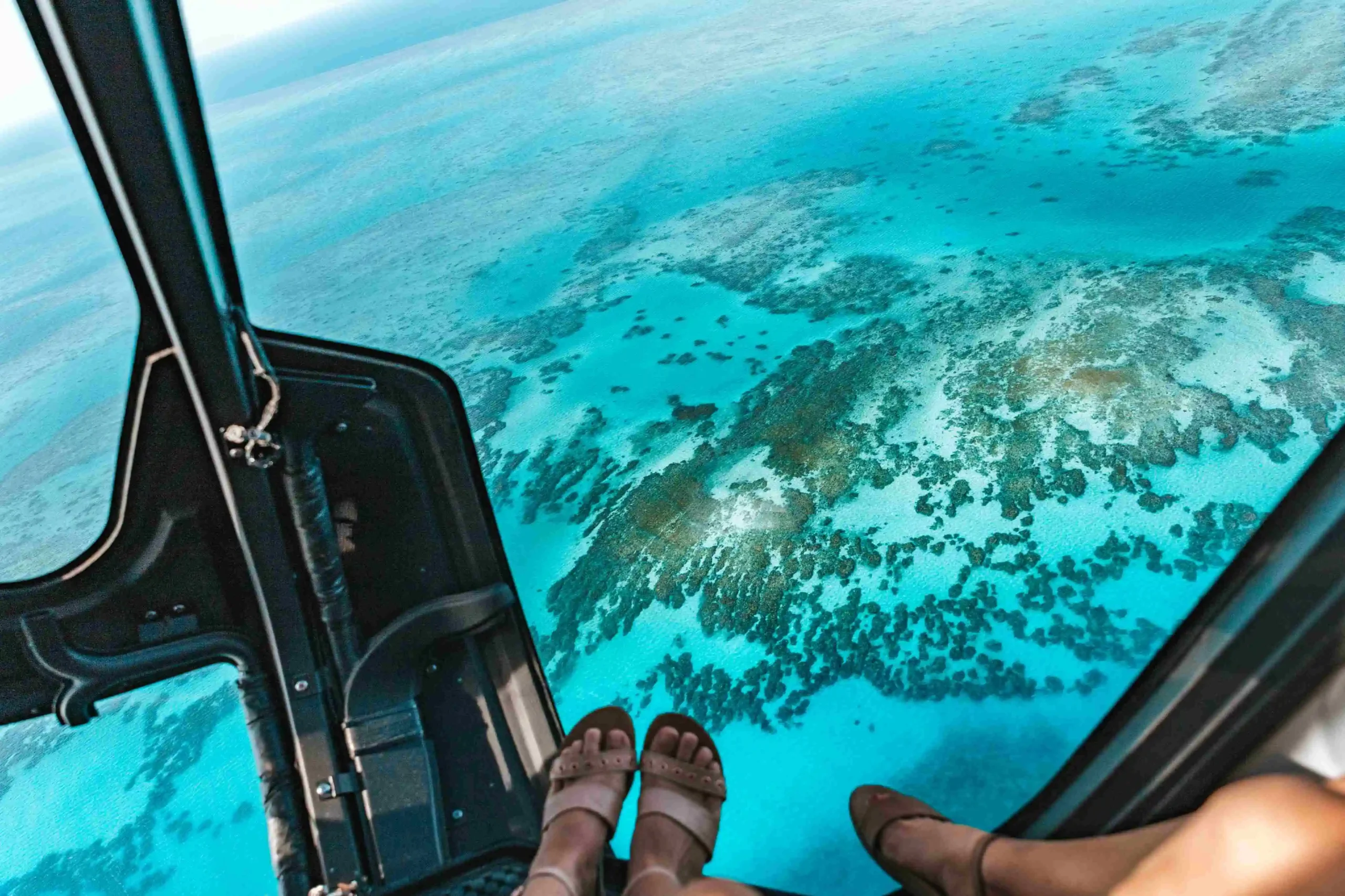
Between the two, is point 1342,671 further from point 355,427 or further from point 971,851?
point 355,427

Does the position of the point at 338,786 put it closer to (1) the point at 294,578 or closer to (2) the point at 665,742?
(1) the point at 294,578

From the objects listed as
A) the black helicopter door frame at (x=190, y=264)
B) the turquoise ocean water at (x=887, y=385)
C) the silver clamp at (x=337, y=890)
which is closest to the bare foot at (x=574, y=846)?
the silver clamp at (x=337, y=890)

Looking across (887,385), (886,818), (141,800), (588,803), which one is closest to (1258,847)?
(886,818)

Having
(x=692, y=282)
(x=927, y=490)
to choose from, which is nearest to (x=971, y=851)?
(x=927, y=490)

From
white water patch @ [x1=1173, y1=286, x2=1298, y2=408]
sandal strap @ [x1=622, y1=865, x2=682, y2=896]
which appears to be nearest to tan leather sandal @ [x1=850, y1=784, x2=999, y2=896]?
sandal strap @ [x1=622, y1=865, x2=682, y2=896]

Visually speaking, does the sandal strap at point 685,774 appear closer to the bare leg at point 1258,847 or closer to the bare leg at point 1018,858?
the bare leg at point 1018,858

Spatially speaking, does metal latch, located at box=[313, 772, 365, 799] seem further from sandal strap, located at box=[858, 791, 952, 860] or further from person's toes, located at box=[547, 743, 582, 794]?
sandal strap, located at box=[858, 791, 952, 860]

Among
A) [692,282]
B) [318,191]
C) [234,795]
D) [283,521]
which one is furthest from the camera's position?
[318,191]
